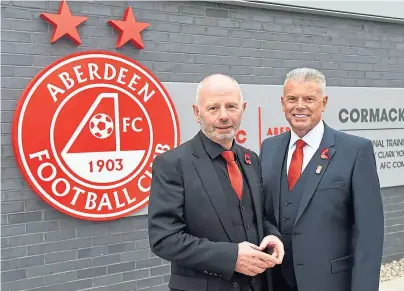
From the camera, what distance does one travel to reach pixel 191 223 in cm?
169

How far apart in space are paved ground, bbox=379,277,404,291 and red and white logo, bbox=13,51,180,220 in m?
2.55

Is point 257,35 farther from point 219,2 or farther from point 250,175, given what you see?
point 250,175

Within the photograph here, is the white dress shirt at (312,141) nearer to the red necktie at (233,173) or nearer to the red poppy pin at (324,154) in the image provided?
the red poppy pin at (324,154)

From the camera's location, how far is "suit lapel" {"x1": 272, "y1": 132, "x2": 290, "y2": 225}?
213 cm

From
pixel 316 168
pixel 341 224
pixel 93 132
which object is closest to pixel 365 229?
pixel 341 224

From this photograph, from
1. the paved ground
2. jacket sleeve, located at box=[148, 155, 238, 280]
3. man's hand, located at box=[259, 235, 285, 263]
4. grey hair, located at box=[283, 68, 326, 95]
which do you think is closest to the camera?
jacket sleeve, located at box=[148, 155, 238, 280]

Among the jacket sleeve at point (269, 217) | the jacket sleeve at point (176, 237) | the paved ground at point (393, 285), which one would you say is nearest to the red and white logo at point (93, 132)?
the jacket sleeve at point (269, 217)

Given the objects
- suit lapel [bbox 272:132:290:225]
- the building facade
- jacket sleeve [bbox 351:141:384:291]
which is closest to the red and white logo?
the building facade

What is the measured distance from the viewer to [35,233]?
330 centimetres

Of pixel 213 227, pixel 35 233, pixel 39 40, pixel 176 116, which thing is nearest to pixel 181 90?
pixel 176 116

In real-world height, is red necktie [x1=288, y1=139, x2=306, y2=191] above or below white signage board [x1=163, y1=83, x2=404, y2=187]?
below

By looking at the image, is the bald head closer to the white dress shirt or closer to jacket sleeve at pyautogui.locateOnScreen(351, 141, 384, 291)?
the white dress shirt

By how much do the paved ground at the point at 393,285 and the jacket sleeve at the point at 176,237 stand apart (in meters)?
3.37

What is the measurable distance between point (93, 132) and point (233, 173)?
1.89 metres
